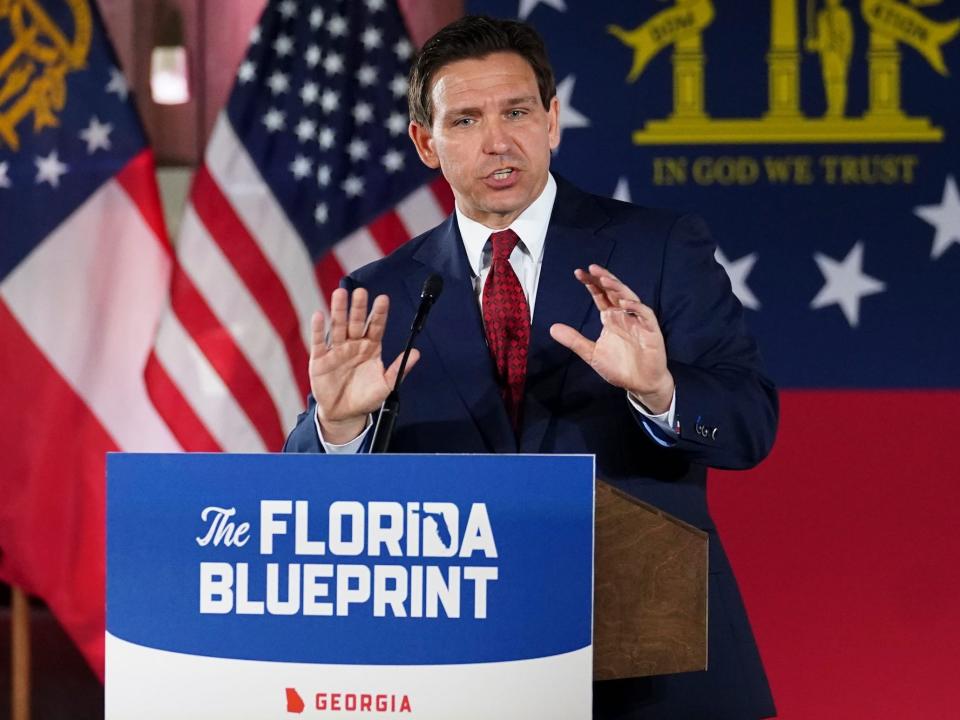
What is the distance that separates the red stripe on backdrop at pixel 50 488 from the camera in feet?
11.9

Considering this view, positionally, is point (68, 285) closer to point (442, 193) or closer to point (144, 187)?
point (144, 187)

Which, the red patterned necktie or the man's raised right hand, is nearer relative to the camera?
the man's raised right hand

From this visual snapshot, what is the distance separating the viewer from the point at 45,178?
3.63 metres

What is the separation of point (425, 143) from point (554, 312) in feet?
1.34

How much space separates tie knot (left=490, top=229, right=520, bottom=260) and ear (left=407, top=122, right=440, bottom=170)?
0.61 ft

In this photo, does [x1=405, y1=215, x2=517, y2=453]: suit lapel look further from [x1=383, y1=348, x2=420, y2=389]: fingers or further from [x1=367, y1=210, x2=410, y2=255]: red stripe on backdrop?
[x1=367, y1=210, x2=410, y2=255]: red stripe on backdrop

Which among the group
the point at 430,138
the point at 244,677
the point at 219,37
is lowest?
the point at 244,677

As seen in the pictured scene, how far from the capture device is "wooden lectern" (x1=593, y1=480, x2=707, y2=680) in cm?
133

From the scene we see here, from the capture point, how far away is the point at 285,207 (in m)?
3.62

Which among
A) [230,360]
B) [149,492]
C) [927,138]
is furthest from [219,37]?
[149,492]

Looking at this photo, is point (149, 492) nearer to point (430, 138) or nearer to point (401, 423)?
point (401, 423)

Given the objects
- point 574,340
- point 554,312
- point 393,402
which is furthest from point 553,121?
point 393,402

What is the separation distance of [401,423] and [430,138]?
0.45 meters

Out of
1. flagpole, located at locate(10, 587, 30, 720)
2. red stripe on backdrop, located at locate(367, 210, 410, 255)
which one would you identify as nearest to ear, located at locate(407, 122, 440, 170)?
red stripe on backdrop, located at locate(367, 210, 410, 255)
